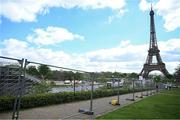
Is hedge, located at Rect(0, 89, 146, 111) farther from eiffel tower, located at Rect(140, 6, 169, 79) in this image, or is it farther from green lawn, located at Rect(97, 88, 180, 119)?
eiffel tower, located at Rect(140, 6, 169, 79)

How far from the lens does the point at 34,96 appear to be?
11.5m

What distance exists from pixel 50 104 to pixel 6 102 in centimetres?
343

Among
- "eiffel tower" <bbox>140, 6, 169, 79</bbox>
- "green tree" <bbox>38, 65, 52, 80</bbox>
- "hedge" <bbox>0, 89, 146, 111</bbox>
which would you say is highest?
"eiffel tower" <bbox>140, 6, 169, 79</bbox>

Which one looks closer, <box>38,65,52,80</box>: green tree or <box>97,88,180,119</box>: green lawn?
<box>38,65,52,80</box>: green tree

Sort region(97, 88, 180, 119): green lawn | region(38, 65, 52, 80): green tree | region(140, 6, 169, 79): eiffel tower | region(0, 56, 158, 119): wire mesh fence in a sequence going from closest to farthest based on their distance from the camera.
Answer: region(0, 56, 158, 119): wire mesh fence, region(38, 65, 52, 80): green tree, region(97, 88, 180, 119): green lawn, region(140, 6, 169, 79): eiffel tower

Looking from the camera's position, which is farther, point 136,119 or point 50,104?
point 50,104

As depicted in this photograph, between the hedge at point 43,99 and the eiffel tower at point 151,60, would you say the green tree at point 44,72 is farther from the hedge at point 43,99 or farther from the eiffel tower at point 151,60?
the eiffel tower at point 151,60

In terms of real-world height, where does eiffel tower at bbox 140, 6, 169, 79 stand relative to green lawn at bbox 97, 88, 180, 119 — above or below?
above

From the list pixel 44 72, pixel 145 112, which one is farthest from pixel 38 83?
pixel 145 112

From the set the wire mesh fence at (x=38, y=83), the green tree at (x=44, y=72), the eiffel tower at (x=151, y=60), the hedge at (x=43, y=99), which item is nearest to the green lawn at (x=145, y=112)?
the wire mesh fence at (x=38, y=83)

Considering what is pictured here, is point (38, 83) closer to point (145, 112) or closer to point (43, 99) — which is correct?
point (43, 99)

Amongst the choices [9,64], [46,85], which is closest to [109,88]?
[46,85]

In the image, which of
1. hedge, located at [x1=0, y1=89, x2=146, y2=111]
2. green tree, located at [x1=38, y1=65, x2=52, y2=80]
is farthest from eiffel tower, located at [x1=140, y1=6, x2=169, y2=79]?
green tree, located at [x1=38, y1=65, x2=52, y2=80]

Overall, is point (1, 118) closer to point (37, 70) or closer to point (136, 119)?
point (37, 70)
